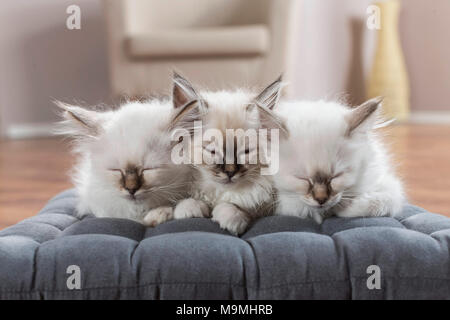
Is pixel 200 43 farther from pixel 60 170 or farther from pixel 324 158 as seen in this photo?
pixel 324 158

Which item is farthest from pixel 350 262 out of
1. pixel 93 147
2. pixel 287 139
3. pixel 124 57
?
pixel 124 57

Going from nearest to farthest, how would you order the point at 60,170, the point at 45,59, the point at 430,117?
the point at 60,170, the point at 45,59, the point at 430,117

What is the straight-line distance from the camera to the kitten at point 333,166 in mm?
1210

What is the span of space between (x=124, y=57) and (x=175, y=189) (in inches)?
97.0

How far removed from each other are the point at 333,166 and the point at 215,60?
254 centimetres

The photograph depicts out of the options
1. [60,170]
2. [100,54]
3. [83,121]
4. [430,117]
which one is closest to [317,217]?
[83,121]

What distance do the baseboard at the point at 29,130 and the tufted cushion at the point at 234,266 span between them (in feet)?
11.6

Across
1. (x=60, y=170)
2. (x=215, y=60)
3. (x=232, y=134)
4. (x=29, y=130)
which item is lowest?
(x=60, y=170)

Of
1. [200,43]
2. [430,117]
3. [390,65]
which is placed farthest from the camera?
[430,117]

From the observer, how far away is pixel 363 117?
1.24 meters

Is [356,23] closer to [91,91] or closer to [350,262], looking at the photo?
[91,91]

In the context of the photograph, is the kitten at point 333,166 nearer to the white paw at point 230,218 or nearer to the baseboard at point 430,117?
the white paw at point 230,218

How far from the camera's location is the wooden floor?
2217 millimetres

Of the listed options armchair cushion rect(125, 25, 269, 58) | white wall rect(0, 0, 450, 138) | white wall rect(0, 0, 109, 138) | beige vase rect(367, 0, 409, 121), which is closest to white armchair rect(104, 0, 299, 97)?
armchair cushion rect(125, 25, 269, 58)
